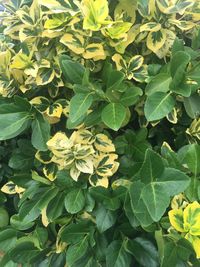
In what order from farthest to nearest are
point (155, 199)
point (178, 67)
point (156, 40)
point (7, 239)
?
point (7, 239) < point (156, 40) < point (178, 67) < point (155, 199)

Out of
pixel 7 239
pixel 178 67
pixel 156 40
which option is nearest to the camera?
pixel 178 67

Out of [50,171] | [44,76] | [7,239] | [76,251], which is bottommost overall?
[7,239]

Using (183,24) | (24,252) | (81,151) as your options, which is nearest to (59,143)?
(81,151)

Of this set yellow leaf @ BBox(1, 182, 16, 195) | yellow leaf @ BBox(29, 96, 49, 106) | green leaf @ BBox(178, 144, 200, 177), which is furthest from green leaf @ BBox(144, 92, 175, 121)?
yellow leaf @ BBox(1, 182, 16, 195)

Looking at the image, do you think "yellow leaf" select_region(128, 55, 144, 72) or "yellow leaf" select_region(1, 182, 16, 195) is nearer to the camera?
"yellow leaf" select_region(128, 55, 144, 72)

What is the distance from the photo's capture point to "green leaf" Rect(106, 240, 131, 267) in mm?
1023

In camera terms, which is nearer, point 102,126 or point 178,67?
point 178,67

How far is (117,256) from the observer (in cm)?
103

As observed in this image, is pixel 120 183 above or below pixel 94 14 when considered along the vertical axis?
below

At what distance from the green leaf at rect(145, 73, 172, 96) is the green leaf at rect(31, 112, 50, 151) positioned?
0.28 m

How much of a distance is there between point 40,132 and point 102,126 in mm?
175

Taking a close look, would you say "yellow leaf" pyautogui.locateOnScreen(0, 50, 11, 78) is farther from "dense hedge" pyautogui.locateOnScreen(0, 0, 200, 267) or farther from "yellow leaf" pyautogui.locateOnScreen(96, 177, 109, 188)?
"yellow leaf" pyautogui.locateOnScreen(96, 177, 109, 188)

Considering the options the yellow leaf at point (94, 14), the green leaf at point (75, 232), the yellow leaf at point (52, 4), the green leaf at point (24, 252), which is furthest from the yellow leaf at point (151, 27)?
the green leaf at point (24, 252)

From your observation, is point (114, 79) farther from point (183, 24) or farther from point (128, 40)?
point (183, 24)
